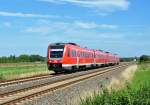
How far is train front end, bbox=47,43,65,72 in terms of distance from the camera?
44.4 m

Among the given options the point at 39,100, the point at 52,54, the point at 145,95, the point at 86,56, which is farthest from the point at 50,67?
the point at 145,95

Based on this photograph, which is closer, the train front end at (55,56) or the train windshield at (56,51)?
the train front end at (55,56)

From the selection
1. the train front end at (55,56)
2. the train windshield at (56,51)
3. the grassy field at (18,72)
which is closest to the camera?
the grassy field at (18,72)

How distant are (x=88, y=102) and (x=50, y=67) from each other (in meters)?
31.1

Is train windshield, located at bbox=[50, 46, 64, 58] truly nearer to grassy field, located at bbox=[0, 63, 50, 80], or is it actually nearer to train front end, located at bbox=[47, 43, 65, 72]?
train front end, located at bbox=[47, 43, 65, 72]

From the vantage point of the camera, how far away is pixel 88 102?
45.6ft

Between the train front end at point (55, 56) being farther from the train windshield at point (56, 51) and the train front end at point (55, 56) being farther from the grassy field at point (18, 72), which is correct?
the grassy field at point (18, 72)

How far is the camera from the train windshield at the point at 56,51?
44.7 metres

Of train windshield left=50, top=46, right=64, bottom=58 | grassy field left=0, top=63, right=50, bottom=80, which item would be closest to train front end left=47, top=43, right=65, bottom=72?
train windshield left=50, top=46, right=64, bottom=58

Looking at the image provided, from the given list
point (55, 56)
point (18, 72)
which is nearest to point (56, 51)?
point (55, 56)

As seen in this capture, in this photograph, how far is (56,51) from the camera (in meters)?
45.1

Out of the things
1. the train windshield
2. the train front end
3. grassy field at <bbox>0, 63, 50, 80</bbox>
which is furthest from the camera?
the train windshield

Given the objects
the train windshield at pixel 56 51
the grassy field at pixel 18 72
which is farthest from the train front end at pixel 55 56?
the grassy field at pixel 18 72

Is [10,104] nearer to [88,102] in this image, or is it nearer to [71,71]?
[88,102]
